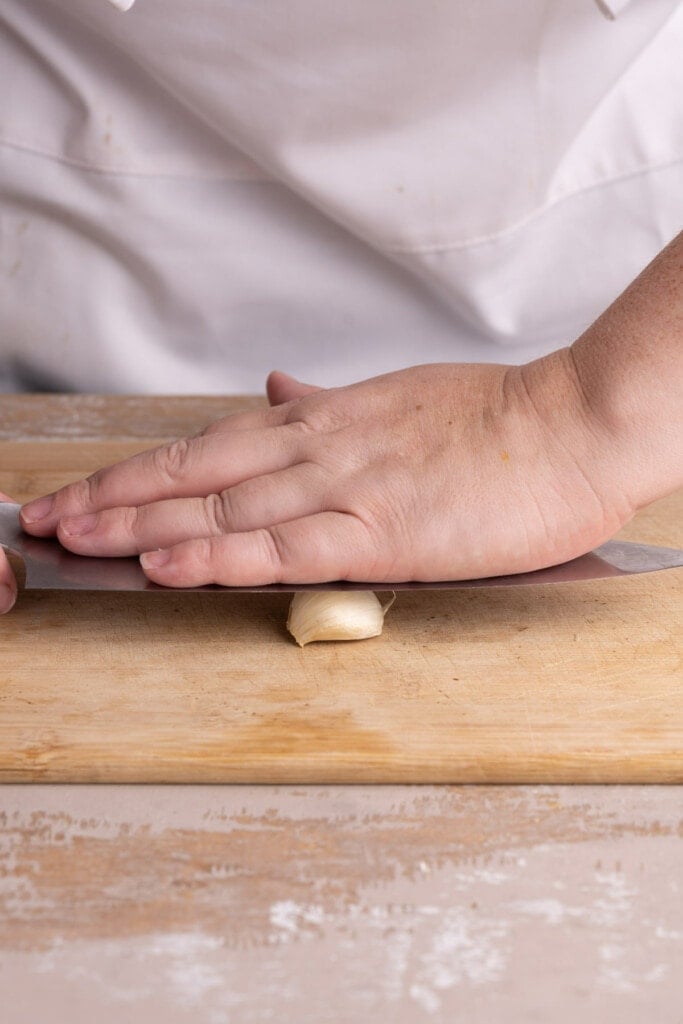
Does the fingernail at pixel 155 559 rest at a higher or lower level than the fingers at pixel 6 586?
higher

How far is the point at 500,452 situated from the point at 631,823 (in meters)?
0.32

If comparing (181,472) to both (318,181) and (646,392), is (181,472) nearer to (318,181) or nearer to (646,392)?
(646,392)

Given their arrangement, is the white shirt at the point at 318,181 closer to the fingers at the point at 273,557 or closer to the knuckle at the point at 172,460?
the knuckle at the point at 172,460

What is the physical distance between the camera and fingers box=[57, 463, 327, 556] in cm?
87

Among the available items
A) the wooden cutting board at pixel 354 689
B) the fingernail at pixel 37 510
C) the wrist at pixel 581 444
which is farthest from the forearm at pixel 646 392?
the fingernail at pixel 37 510

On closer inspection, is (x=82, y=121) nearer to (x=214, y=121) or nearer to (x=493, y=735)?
(x=214, y=121)

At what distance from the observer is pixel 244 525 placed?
0.88 metres

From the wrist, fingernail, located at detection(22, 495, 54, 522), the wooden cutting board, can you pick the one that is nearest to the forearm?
the wrist

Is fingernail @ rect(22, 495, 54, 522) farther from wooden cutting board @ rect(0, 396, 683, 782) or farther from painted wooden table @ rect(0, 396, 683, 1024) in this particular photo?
painted wooden table @ rect(0, 396, 683, 1024)

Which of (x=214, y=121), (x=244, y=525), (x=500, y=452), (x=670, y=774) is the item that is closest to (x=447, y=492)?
(x=500, y=452)

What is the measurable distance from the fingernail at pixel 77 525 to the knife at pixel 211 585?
0.06ft

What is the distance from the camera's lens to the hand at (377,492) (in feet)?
2.74

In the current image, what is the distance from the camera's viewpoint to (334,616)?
31.9 inches

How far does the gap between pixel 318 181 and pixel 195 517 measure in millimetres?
539
